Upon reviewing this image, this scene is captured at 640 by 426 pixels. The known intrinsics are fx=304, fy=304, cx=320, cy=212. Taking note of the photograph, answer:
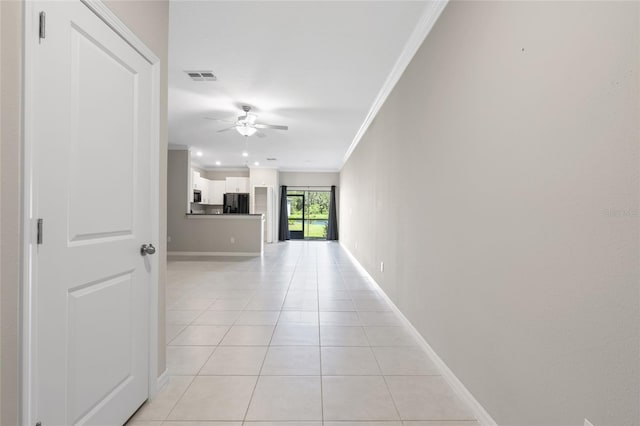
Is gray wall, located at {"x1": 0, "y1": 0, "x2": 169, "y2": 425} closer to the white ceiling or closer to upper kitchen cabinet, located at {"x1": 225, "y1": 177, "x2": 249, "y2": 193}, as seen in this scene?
the white ceiling

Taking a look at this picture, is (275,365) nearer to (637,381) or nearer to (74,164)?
(74,164)

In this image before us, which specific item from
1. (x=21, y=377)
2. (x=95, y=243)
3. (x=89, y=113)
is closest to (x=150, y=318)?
(x=95, y=243)

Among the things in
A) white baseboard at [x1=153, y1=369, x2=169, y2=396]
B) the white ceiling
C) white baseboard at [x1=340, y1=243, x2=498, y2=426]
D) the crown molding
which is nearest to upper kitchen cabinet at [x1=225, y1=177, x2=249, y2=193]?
the white ceiling

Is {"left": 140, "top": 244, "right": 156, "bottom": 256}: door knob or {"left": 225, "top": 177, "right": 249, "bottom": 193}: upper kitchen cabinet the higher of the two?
{"left": 225, "top": 177, "right": 249, "bottom": 193}: upper kitchen cabinet

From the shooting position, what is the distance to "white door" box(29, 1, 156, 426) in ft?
3.75

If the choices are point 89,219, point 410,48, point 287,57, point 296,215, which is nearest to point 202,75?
point 287,57

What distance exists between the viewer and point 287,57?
124 inches

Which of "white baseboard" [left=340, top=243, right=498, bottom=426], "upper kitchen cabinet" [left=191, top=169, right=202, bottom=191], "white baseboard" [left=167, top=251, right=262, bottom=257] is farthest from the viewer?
"upper kitchen cabinet" [left=191, top=169, right=202, bottom=191]

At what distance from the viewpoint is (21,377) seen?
3.47 feet

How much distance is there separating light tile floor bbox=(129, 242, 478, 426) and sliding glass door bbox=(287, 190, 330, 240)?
283 inches

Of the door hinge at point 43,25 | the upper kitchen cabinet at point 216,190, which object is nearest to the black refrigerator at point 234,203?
the upper kitchen cabinet at point 216,190

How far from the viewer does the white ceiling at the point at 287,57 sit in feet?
8.02

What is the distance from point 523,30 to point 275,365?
244 cm

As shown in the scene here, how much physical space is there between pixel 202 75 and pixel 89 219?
2847 mm
